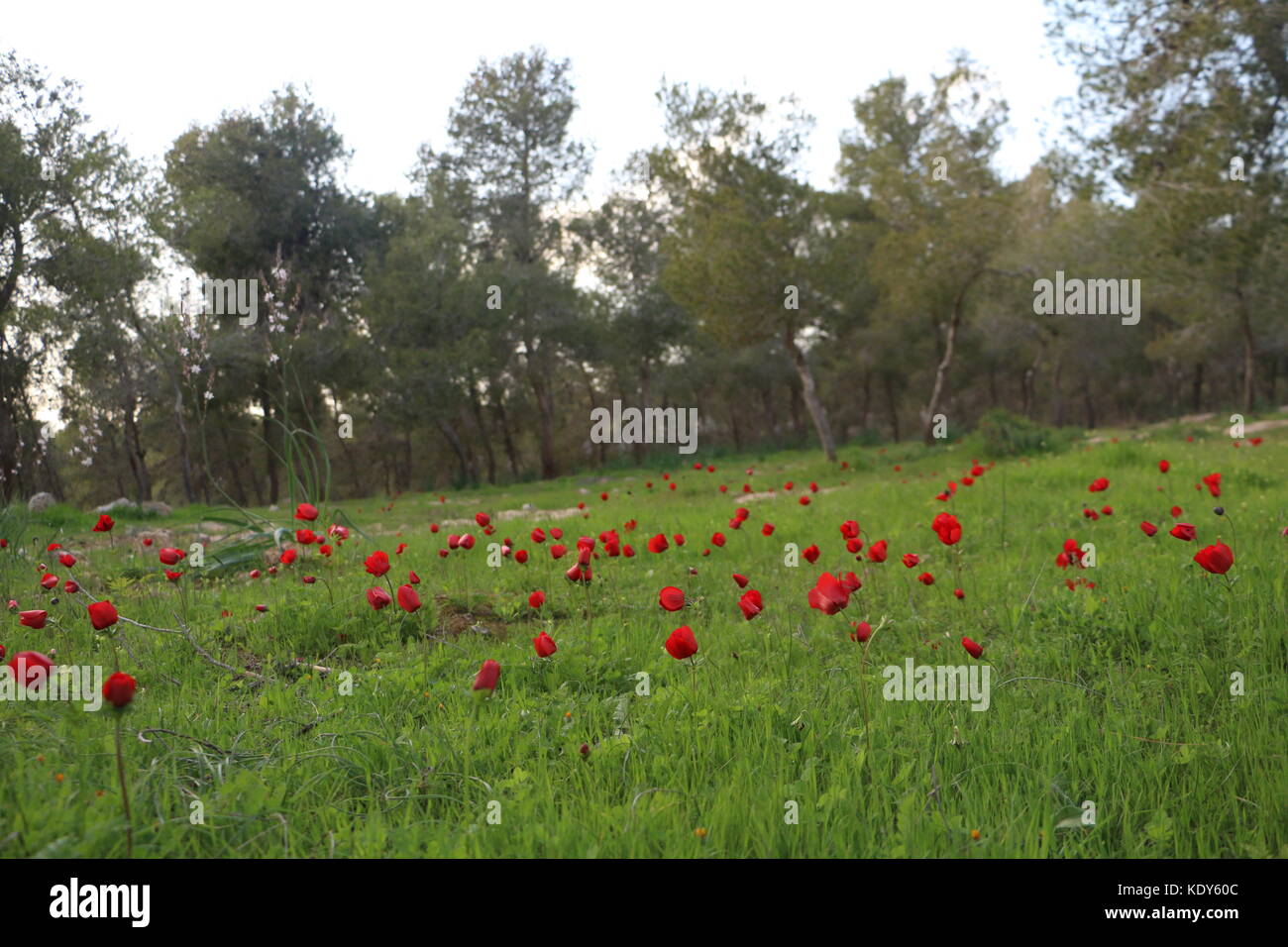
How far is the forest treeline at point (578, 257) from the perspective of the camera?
14898 mm

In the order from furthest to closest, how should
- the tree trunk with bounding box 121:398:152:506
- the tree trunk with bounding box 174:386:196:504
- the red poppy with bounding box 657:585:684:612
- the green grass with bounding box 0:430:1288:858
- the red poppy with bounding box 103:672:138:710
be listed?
the tree trunk with bounding box 121:398:152:506 < the tree trunk with bounding box 174:386:196:504 < the red poppy with bounding box 657:585:684:612 < the green grass with bounding box 0:430:1288:858 < the red poppy with bounding box 103:672:138:710

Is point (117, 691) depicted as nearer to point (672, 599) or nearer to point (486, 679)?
point (486, 679)

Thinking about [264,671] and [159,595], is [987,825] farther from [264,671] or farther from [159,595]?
[159,595]

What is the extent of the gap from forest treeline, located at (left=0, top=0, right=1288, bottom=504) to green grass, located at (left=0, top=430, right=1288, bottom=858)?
153 inches

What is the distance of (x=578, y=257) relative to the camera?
30.6m

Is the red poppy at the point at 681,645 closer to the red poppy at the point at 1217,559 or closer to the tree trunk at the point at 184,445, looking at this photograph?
the red poppy at the point at 1217,559

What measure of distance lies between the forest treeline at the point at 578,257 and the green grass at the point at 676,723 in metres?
3.90

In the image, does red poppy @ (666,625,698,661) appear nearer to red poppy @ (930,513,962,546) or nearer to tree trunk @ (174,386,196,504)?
red poppy @ (930,513,962,546)

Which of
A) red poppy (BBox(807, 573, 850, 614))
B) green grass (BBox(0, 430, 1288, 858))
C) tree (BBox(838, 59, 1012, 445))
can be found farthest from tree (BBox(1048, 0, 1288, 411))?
red poppy (BBox(807, 573, 850, 614))

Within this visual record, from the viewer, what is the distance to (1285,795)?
7.95 feet

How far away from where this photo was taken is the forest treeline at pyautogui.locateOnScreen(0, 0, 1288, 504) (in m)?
14.9

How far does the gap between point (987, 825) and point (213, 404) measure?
27909 millimetres

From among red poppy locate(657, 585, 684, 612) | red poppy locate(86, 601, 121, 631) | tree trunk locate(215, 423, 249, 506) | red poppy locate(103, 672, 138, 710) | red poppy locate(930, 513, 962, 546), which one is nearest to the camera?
red poppy locate(103, 672, 138, 710)
